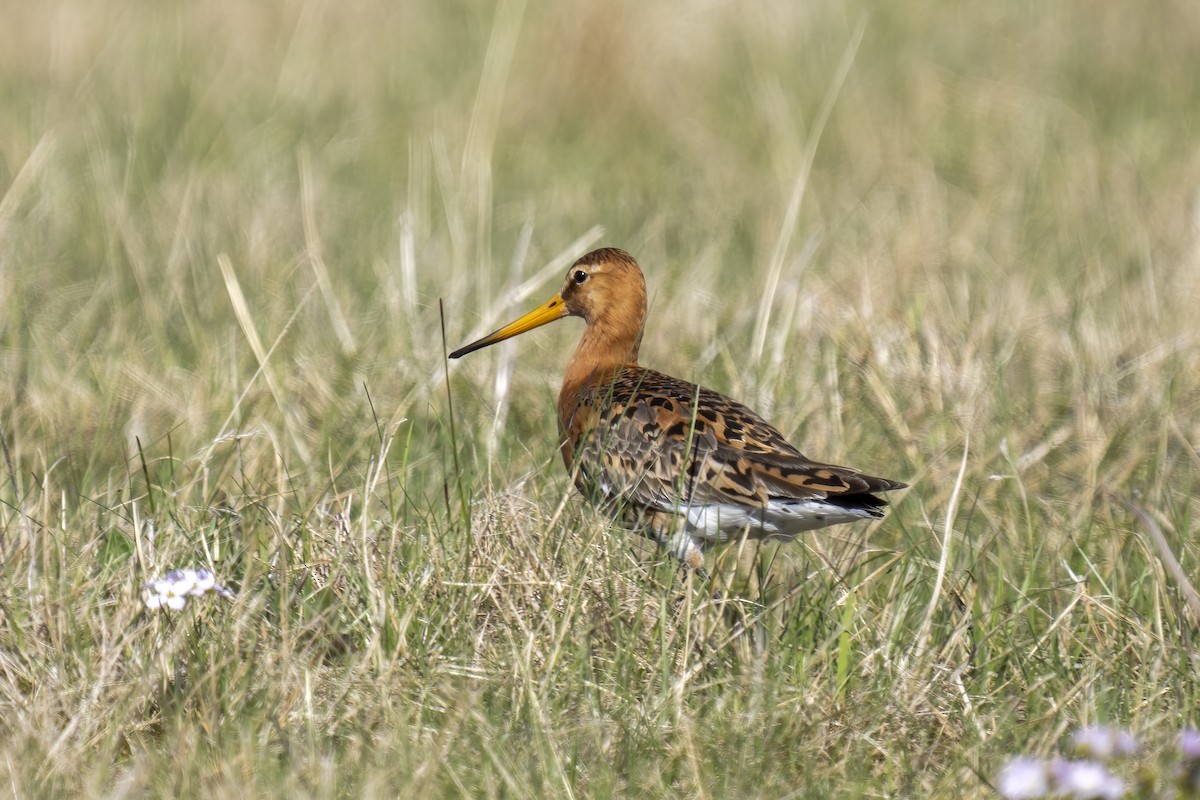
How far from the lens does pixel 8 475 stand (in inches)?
168

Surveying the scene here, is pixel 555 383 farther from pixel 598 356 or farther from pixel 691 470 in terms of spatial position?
pixel 691 470

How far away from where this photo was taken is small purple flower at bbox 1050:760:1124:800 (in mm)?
2401

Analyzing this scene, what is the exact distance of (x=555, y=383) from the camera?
535 cm

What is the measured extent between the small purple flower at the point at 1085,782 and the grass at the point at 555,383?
1.56ft

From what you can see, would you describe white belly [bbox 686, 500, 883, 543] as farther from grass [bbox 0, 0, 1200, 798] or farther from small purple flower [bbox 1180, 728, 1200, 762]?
small purple flower [bbox 1180, 728, 1200, 762]

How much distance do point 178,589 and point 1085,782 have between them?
1.68 metres

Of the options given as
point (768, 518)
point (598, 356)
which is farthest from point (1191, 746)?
point (598, 356)

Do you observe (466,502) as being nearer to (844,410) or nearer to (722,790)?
(722,790)

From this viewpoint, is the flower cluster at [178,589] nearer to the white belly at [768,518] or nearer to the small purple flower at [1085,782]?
the white belly at [768,518]

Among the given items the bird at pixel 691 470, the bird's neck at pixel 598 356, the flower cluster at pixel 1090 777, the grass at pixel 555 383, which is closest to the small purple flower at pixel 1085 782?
the flower cluster at pixel 1090 777

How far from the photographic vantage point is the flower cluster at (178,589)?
127 inches

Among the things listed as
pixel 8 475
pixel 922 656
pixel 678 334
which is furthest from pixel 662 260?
pixel 922 656

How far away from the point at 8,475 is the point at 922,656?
2300mm

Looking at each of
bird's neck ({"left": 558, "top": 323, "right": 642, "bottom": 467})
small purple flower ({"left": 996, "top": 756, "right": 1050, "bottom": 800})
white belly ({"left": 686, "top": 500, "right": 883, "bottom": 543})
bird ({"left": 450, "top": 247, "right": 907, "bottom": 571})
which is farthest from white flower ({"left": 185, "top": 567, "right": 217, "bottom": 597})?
small purple flower ({"left": 996, "top": 756, "right": 1050, "bottom": 800})
